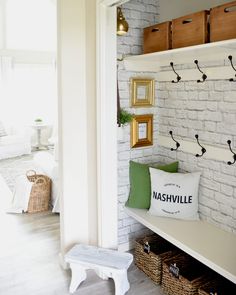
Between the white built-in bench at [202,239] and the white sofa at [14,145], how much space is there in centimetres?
472

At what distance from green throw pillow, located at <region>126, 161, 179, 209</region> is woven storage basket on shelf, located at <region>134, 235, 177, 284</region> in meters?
0.29

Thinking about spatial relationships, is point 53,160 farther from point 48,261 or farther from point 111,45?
point 111,45

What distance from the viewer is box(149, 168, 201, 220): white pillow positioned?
2713 millimetres

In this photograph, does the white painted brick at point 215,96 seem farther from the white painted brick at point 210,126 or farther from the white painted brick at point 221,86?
the white painted brick at point 210,126

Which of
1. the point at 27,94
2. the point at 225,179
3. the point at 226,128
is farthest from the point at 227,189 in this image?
the point at 27,94

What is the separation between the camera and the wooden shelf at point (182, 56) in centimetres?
214

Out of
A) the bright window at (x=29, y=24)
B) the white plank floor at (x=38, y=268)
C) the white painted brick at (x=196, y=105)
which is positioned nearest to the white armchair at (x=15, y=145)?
the bright window at (x=29, y=24)

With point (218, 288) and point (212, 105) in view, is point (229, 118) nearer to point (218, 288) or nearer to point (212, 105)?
point (212, 105)

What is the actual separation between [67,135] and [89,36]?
75cm

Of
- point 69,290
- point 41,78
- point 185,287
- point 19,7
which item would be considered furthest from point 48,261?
point 19,7

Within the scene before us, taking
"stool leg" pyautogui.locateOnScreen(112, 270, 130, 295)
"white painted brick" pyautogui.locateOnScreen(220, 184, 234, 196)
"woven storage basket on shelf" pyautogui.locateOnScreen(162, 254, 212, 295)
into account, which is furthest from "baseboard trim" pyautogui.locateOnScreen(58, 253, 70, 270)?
"white painted brick" pyautogui.locateOnScreen(220, 184, 234, 196)

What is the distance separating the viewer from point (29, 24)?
7.90 metres

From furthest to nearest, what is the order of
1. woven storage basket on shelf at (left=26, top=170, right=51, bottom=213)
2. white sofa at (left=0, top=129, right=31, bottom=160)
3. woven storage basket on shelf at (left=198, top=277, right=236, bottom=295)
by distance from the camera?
white sofa at (left=0, top=129, right=31, bottom=160) < woven storage basket on shelf at (left=26, top=170, right=51, bottom=213) < woven storage basket on shelf at (left=198, top=277, right=236, bottom=295)

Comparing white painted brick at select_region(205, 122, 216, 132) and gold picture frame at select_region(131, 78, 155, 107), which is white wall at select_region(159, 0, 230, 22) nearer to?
gold picture frame at select_region(131, 78, 155, 107)
